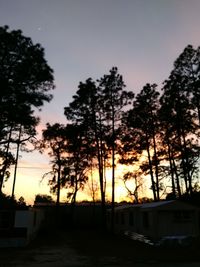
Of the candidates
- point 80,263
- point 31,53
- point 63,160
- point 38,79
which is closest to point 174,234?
point 80,263

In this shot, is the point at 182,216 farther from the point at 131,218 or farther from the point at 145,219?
the point at 131,218

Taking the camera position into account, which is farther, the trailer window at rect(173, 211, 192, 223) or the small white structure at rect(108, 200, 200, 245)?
the trailer window at rect(173, 211, 192, 223)

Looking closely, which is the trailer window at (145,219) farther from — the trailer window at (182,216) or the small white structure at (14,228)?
the small white structure at (14,228)

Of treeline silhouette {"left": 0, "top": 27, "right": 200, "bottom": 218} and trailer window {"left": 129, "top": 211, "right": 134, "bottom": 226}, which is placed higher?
treeline silhouette {"left": 0, "top": 27, "right": 200, "bottom": 218}

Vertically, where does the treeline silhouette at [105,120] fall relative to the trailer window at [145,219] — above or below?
above

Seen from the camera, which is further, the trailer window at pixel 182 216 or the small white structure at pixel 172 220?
the trailer window at pixel 182 216

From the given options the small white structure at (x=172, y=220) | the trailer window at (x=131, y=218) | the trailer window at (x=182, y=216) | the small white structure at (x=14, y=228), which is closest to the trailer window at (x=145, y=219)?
the small white structure at (x=172, y=220)

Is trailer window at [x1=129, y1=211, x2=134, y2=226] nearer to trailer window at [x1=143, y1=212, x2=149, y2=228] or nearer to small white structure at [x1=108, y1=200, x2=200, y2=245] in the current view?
trailer window at [x1=143, y1=212, x2=149, y2=228]

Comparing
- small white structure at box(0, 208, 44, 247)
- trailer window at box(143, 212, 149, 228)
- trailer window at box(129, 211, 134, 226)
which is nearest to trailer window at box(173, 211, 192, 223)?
trailer window at box(143, 212, 149, 228)

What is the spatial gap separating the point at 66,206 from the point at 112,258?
1260 inches

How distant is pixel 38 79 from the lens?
21.1m

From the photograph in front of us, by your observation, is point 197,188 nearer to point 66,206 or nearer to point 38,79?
point 38,79

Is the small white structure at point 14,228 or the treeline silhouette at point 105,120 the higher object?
the treeline silhouette at point 105,120

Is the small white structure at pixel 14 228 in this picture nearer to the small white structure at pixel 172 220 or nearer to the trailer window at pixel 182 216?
the small white structure at pixel 172 220
